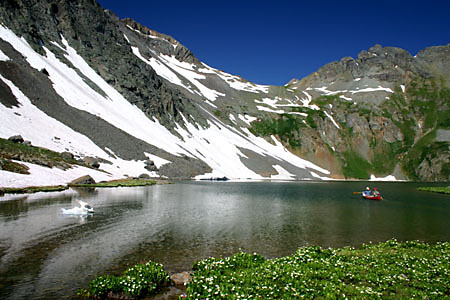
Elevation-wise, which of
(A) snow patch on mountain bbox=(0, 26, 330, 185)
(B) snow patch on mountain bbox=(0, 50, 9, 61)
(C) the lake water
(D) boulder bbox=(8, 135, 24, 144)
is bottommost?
(C) the lake water

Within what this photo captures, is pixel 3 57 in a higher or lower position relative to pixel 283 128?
higher

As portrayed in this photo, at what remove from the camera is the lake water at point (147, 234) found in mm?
14166

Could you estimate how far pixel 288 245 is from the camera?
21.3m

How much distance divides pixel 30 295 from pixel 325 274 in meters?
11.3

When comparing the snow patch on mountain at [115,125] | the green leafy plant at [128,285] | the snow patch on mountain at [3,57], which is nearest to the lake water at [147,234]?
the green leafy plant at [128,285]

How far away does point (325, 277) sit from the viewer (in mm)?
11641

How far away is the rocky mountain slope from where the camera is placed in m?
78.5

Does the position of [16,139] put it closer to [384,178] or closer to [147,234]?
[147,234]

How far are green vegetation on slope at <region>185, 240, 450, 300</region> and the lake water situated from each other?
4.21 meters

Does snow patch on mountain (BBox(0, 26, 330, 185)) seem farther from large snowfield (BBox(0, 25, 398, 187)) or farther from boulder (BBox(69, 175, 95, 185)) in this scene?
boulder (BBox(69, 175, 95, 185))

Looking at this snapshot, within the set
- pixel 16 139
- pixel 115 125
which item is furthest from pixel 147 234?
pixel 115 125

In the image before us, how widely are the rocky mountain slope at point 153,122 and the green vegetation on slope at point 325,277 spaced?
41463mm

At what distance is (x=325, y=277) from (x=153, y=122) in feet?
372

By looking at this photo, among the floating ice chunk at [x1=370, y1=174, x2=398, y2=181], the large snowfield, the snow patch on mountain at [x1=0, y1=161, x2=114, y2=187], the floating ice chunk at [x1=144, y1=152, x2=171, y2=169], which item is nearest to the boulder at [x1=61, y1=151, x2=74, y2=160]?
the large snowfield
